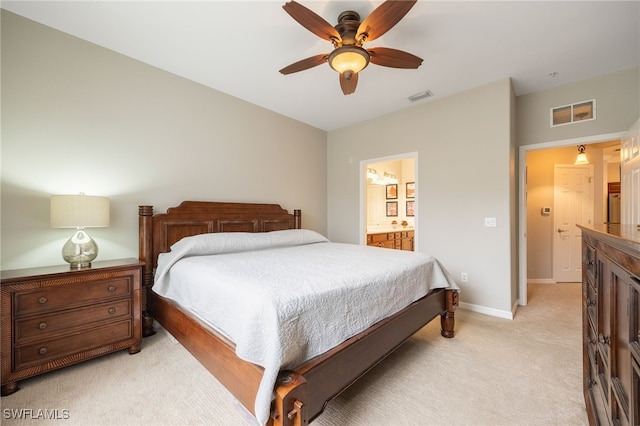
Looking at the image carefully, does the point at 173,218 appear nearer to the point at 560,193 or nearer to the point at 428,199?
the point at 428,199

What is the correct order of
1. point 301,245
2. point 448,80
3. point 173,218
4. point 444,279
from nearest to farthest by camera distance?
1. point 444,279
2. point 173,218
3. point 448,80
4. point 301,245

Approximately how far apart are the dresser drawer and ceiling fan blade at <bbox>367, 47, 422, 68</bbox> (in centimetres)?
273

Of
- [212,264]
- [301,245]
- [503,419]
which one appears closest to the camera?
[503,419]

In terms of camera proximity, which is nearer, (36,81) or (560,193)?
(36,81)

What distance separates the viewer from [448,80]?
3002 mm

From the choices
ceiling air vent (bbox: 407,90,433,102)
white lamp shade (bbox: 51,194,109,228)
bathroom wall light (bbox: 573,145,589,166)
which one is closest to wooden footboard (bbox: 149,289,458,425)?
white lamp shade (bbox: 51,194,109,228)

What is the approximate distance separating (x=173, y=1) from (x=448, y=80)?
2793 millimetres

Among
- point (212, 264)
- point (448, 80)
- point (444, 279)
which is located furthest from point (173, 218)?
point (448, 80)

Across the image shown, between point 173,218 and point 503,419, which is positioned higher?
point 173,218

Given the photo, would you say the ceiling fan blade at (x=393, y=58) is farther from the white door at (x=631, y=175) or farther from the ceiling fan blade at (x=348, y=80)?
the white door at (x=631, y=175)

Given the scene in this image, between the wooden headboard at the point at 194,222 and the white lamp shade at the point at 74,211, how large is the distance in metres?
0.45

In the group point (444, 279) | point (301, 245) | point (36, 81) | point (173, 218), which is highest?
point (36, 81)

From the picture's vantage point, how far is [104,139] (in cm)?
246

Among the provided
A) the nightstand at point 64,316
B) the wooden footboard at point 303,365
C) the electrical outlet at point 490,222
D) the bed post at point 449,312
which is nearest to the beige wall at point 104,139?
the nightstand at point 64,316
